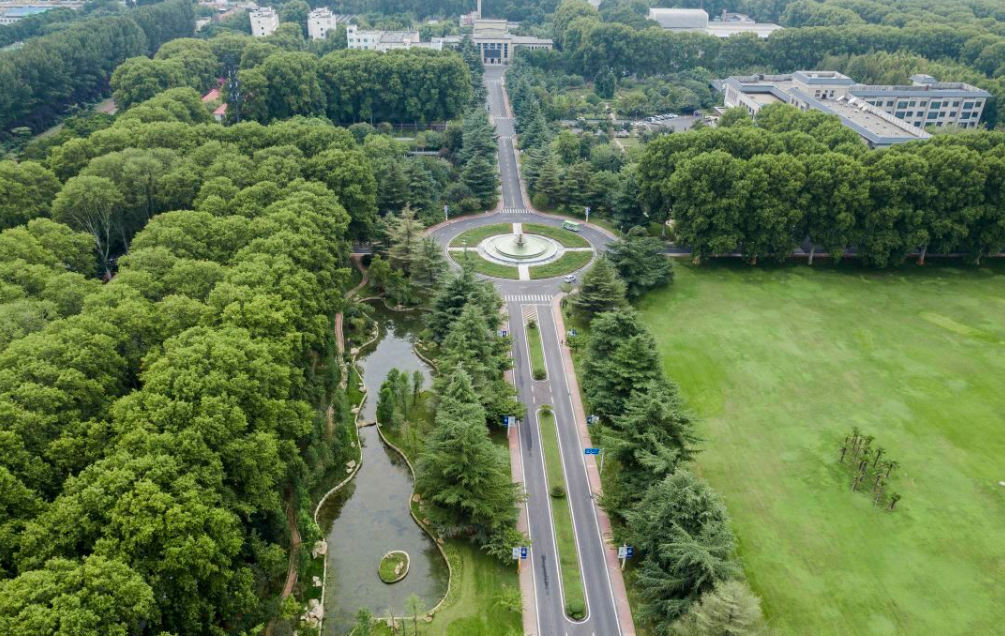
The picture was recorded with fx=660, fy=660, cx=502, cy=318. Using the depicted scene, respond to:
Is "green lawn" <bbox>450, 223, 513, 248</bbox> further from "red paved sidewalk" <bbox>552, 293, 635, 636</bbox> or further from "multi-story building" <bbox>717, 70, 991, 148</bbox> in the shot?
"multi-story building" <bbox>717, 70, 991, 148</bbox>

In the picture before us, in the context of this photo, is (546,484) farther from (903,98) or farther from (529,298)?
(903,98)

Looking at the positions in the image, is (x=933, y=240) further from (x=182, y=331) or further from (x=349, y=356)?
(x=182, y=331)

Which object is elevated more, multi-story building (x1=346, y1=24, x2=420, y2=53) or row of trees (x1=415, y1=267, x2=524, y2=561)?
multi-story building (x1=346, y1=24, x2=420, y2=53)

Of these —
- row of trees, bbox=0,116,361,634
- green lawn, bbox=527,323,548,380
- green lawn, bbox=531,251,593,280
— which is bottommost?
green lawn, bbox=527,323,548,380

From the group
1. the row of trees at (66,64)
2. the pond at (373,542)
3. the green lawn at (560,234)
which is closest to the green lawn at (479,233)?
the green lawn at (560,234)

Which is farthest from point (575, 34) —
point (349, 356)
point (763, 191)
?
point (349, 356)

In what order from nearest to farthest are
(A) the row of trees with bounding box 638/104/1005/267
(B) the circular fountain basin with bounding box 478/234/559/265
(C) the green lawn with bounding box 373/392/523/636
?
(C) the green lawn with bounding box 373/392/523/636 < (A) the row of trees with bounding box 638/104/1005/267 < (B) the circular fountain basin with bounding box 478/234/559/265

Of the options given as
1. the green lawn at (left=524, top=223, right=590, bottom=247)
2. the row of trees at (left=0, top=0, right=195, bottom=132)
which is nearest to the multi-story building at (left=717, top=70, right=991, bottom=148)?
the green lawn at (left=524, top=223, right=590, bottom=247)

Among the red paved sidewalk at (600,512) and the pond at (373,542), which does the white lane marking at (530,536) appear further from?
the pond at (373,542)
